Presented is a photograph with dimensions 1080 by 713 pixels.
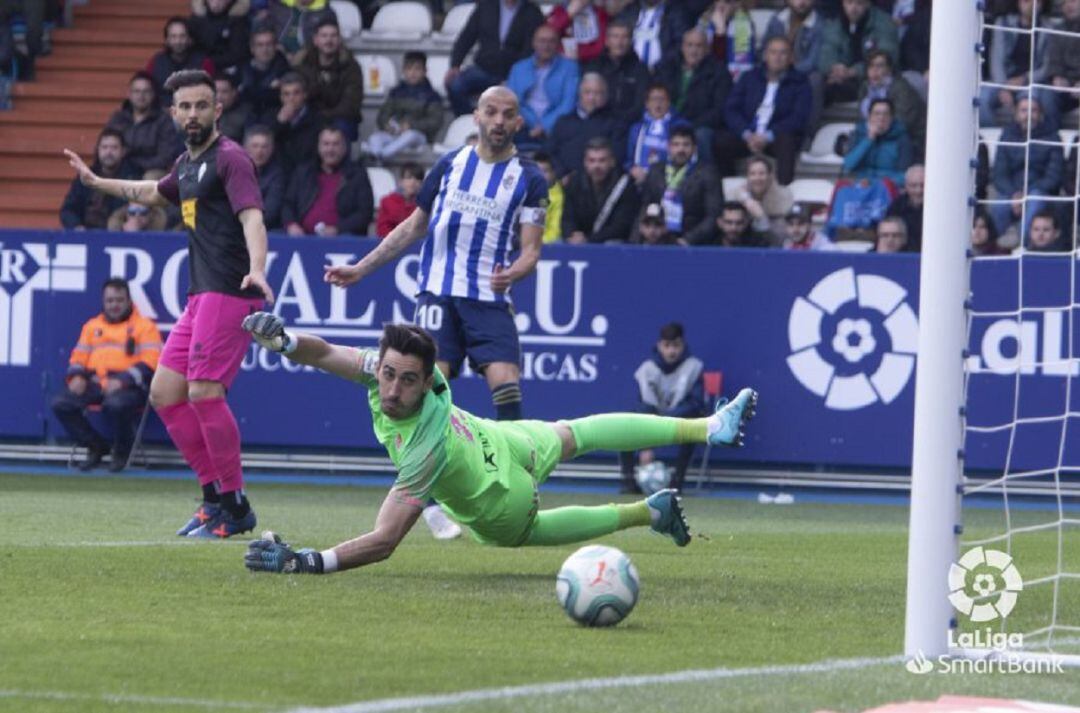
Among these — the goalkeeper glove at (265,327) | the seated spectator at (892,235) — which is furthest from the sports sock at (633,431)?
the seated spectator at (892,235)

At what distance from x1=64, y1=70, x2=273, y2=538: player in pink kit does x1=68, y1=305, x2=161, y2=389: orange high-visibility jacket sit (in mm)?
6018

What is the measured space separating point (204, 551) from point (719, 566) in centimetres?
237

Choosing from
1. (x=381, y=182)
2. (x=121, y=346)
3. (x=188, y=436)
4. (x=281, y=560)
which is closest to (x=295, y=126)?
(x=381, y=182)

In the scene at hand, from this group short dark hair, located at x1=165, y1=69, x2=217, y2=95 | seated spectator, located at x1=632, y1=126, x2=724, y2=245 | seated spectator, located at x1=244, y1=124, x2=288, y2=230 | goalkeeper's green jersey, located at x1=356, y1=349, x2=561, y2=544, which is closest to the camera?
goalkeeper's green jersey, located at x1=356, y1=349, x2=561, y2=544

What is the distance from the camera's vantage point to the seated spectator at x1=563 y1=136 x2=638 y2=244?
1727 centimetres

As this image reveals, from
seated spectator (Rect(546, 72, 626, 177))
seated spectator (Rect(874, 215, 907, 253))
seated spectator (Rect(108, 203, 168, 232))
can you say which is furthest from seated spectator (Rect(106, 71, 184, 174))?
seated spectator (Rect(874, 215, 907, 253))

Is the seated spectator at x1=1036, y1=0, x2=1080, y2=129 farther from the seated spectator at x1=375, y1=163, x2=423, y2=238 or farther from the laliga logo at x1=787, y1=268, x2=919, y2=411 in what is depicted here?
the seated spectator at x1=375, y1=163, x2=423, y2=238

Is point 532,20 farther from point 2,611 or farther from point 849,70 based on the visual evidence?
point 2,611

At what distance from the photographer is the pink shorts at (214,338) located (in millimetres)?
10156

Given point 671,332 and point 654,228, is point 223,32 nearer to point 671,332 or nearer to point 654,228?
point 654,228

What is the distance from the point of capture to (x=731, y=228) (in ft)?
54.5

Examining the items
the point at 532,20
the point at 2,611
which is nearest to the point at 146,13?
the point at 532,20

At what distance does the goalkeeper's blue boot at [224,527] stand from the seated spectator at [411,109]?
9.34 meters

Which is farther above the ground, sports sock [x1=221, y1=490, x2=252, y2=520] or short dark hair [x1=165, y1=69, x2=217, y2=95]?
short dark hair [x1=165, y1=69, x2=217, y2=95]
